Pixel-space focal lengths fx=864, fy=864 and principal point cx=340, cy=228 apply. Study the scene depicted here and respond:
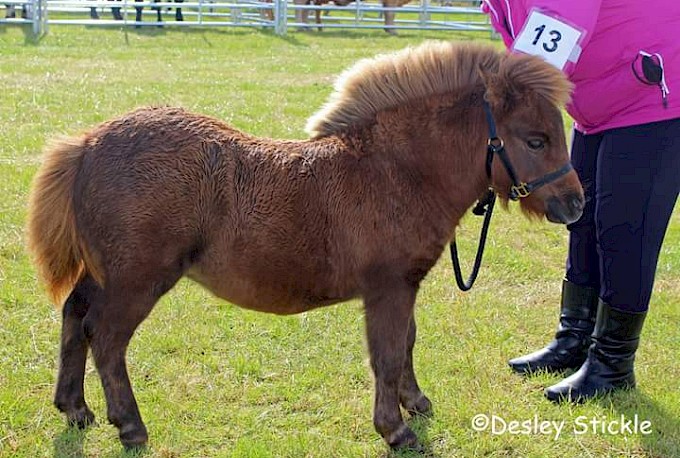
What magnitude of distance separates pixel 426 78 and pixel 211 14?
1616cm

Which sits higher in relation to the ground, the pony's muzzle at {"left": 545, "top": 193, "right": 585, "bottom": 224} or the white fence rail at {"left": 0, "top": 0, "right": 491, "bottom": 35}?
the pony's muzzle at {"left": 545, "top": 193, "right": 585, "bottom": 224}

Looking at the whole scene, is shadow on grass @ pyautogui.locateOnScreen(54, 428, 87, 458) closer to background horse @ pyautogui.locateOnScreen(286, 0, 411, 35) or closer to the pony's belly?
the pony's belly

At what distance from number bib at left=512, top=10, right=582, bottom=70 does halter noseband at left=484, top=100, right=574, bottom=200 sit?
0.97 ft

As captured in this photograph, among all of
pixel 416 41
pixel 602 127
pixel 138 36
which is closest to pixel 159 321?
pixel 602 127

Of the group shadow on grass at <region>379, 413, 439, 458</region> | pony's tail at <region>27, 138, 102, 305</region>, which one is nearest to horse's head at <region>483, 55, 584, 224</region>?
shadow on grass at <region>379, 413, 439, 458</region>

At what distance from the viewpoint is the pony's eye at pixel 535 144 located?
351 centimetres

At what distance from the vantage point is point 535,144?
11.5 ft

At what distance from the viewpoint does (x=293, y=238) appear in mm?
3496

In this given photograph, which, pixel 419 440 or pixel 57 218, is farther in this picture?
pixel 419 440

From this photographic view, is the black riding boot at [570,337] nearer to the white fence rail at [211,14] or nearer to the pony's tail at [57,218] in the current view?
the pony's tail at [57,218]

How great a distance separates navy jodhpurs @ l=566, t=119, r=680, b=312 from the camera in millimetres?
3930

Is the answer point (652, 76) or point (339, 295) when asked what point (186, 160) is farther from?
point (652, 76)

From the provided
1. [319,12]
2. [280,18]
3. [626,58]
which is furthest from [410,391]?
[319,12]

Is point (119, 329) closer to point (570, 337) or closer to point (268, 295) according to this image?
point (268, 295)
